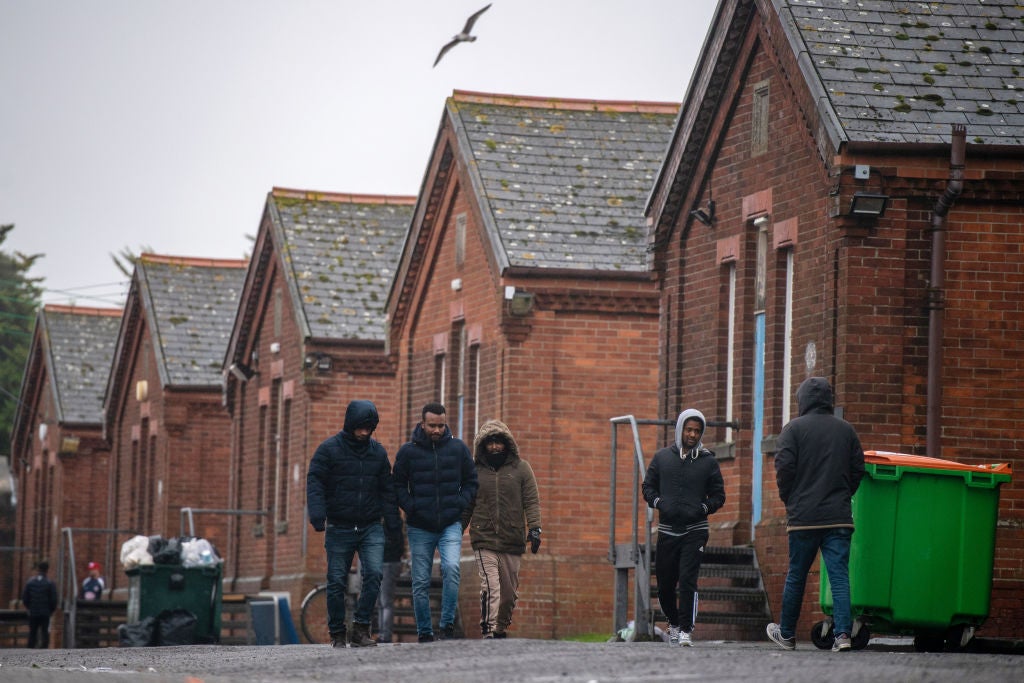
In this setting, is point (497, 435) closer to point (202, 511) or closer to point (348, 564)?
point (348, 564)

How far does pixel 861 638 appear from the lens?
50.2 feet

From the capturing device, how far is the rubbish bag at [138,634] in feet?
82.4

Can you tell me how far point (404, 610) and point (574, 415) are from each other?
12.3ft

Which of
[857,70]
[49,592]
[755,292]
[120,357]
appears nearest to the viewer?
[857,70]

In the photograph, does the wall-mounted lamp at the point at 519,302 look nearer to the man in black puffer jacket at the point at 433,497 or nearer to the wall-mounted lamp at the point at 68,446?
the man in black puffer jacket at the point at 433,497

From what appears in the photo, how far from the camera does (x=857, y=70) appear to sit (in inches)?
765

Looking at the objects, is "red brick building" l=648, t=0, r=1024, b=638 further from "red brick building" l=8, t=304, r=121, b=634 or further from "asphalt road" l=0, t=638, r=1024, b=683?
"red brick building" l=8, t=304, r=121, b=634

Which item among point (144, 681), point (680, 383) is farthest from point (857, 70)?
point (144, 681)

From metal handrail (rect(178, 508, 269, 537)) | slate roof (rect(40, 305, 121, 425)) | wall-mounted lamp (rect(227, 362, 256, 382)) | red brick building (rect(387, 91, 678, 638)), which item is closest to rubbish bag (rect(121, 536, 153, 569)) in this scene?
red brick building (rect(387, 91, 678, 638))

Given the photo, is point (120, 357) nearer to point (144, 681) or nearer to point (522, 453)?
point (522, 453)

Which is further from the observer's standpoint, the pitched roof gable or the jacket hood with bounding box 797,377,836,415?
the pitched roof gable

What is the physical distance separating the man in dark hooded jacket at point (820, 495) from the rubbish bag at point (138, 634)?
39.6 ft

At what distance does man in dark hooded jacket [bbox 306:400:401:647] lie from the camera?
16625 millimetres

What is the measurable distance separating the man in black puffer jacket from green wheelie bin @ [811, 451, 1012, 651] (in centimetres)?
332
